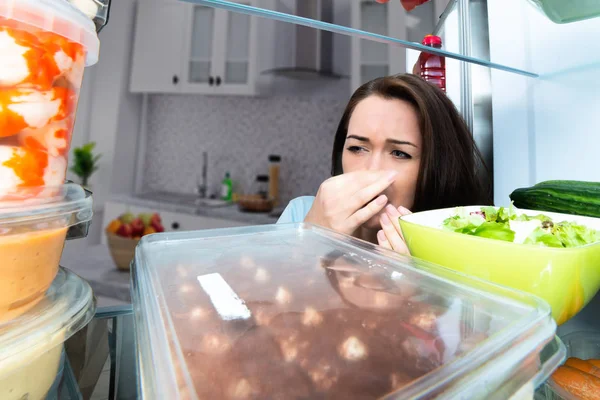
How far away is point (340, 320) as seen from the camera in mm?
255

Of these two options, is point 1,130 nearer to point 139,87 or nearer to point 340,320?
point 340,320

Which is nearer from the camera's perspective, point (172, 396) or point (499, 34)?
point (172, 396)

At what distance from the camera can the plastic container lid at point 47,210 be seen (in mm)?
251

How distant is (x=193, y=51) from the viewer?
289 cm

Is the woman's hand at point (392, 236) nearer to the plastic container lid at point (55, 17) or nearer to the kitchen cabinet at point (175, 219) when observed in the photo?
the plastic container lid at point (55, 17)

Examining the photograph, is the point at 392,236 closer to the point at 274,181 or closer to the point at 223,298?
the point at 223,298

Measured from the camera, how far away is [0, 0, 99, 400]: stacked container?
248 millimetres

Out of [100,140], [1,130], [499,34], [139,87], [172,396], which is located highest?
[139,87]

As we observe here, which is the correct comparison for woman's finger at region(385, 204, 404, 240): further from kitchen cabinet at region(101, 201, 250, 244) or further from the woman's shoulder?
kitchen cabinet at region(101, 201, 250, 244)

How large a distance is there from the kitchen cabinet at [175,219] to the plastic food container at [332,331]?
6.25ft

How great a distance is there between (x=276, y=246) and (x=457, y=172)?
1.99 feet

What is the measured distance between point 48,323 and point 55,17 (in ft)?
0.88

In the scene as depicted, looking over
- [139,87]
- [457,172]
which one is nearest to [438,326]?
[457,172]

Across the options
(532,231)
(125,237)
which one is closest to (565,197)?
(532,231)
